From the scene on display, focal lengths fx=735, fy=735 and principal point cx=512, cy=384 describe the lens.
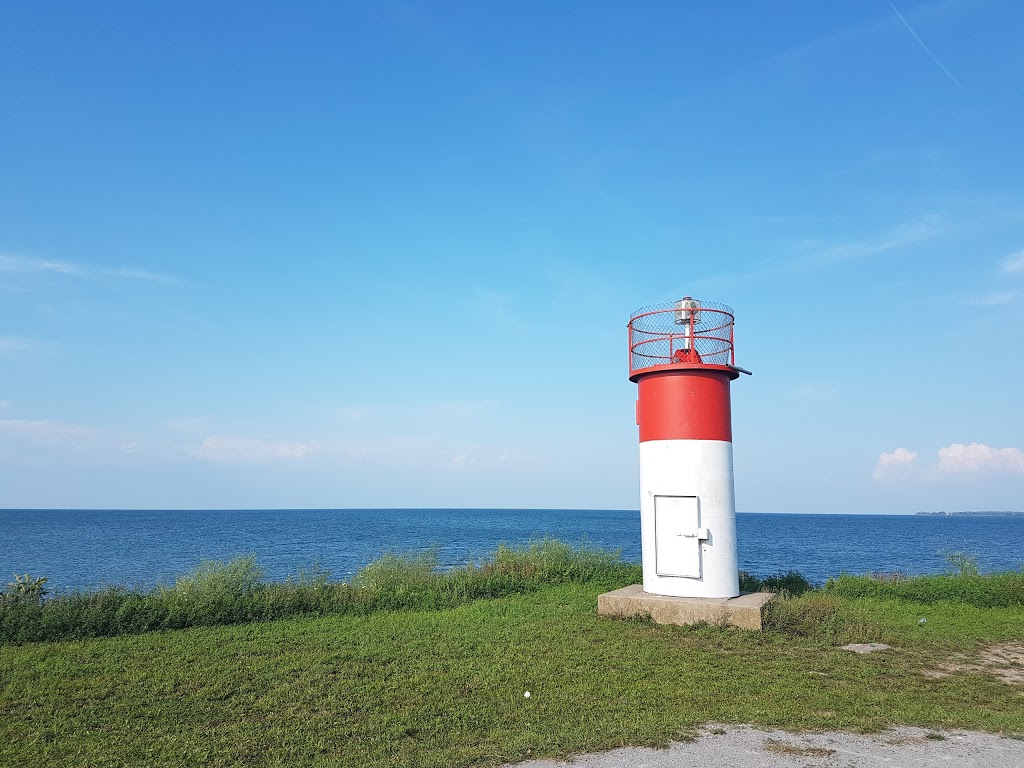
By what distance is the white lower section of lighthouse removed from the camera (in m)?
12.9

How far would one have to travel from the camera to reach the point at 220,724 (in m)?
7.36

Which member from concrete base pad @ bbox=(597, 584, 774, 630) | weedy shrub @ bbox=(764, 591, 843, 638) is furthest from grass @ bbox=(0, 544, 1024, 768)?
concrete base pad @ bbox=(597, 584, 774, 630)

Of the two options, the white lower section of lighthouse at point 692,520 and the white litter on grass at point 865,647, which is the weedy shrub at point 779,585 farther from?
the white litter on grass at point 865,647

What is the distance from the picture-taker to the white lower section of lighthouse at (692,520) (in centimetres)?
1290

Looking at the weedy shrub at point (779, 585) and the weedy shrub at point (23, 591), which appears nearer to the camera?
the weedy shrub at point (23, 591)

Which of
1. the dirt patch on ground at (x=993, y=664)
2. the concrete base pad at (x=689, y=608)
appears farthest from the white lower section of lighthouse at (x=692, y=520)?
the dirt patch on ground at (x=993, y=664)

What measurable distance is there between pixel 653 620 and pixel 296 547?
49773mm

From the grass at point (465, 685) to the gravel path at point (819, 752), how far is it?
26cm

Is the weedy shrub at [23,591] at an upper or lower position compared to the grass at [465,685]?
upper

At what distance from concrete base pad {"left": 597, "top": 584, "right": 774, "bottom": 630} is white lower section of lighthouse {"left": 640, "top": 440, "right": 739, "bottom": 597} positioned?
300mm

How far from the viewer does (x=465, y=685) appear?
877 centimetres

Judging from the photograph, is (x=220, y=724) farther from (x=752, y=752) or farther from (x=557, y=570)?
(x=557, y=570)

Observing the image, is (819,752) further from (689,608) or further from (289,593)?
(289,593)

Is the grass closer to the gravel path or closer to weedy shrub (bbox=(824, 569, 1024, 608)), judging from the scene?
the gravel path
